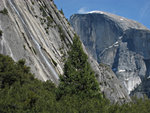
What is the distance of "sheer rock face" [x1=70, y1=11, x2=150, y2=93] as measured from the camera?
522 feet

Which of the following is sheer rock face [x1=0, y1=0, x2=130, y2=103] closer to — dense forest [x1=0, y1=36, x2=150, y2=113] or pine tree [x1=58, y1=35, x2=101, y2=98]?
dense forest [x1=0, y1=36, x2=150, y2=113]

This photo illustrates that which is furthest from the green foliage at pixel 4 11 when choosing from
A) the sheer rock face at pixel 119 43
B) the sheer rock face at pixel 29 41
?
the sheer rock face at pixel 119 43

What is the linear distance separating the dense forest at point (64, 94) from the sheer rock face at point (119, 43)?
442 ft

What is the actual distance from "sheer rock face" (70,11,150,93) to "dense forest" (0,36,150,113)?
134615 millimetres

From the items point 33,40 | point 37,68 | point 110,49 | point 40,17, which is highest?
point 110,49

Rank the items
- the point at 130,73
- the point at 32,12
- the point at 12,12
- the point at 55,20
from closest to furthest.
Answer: the point at 12,12, the point at 32,12, the point at 55,20, the point at 130,73

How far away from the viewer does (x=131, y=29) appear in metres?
163

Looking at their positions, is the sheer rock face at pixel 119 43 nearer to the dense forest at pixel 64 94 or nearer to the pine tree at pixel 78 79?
the pine tree at pixel 78 79

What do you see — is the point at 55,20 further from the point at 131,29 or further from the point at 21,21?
the point at 131,29

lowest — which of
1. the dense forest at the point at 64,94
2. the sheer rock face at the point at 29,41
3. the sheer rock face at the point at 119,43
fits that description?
the dense forest at the point at 64,94

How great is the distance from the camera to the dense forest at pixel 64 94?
46.0 feet

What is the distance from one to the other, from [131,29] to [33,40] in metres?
137

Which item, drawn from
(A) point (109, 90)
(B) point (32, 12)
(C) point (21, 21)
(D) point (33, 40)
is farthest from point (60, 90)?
(A) point (109, 90)

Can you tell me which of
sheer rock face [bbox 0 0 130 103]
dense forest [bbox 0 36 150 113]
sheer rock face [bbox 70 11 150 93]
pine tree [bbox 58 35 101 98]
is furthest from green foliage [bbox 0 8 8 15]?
sheer rock face [bbox 70 11 150 93]
